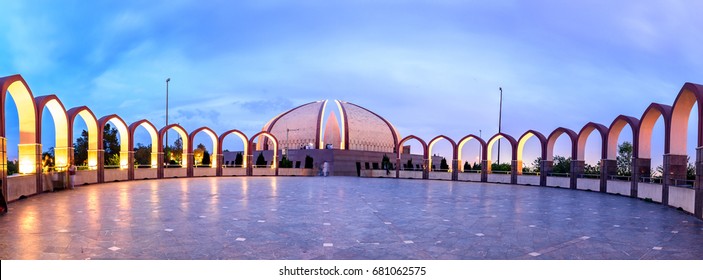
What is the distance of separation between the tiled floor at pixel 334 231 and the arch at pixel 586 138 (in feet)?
25.1

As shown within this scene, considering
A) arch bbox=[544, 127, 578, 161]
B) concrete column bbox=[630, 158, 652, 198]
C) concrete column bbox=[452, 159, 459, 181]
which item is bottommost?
concrete column bbox=[452, 159, 459, 181]

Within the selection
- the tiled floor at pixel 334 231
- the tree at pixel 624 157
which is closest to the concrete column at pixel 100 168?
the tiled floor at pixel 334 231

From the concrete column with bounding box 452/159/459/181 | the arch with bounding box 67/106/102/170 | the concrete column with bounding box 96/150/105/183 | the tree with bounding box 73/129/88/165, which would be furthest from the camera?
the tree with bounding box 73/129/88/165

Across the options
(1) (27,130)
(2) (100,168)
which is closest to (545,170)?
(2) (100,168)

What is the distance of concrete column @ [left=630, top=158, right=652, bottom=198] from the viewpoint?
15.4 meters

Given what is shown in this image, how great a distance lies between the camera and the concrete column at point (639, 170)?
1544 centimetres

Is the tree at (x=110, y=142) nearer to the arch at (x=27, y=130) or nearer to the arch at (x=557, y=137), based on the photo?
the arch at (x=27, y=130)

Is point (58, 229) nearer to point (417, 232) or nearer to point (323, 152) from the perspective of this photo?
point (417, 232)

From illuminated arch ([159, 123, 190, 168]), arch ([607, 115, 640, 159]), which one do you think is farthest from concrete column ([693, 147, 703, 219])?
illuminated arch ([159, 123, 190, 168])

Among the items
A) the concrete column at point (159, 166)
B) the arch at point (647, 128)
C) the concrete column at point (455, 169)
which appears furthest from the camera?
the concrete column at point (455, 169)

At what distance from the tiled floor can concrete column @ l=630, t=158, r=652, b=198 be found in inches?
196

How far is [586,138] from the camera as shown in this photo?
1975 cm

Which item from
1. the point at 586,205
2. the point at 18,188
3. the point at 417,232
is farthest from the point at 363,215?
the point at 18,188

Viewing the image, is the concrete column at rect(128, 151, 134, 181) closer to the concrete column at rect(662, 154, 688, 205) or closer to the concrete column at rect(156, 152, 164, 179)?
the concrete column at rect(156, 152, 164, 179)
